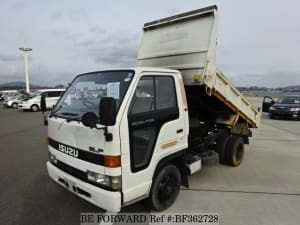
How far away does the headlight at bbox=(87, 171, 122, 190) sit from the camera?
2025mm

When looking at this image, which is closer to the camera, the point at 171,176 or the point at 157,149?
the point at 157,149

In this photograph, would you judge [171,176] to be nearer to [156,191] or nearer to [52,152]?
[156,191]

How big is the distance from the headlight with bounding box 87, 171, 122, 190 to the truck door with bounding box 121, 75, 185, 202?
73mm

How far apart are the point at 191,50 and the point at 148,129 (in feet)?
5.97

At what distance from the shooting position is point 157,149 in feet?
8.04

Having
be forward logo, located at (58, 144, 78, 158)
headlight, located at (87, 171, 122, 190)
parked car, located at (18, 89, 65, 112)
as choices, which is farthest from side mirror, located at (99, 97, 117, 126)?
parked car, located at (18, 89, 65, 112)

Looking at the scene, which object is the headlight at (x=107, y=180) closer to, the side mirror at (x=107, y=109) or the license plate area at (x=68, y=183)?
the license plate area at (x=68, y=183)

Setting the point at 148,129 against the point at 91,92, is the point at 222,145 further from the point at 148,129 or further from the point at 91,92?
the point at 91,92

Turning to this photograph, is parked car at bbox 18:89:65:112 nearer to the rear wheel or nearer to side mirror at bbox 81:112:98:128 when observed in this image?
the rear wheel

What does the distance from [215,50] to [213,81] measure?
0.58 m

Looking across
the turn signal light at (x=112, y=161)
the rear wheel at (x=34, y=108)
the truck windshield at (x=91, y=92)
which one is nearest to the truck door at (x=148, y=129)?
the turn signal light at (x=112, y=161)

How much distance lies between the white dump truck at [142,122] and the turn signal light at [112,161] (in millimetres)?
12

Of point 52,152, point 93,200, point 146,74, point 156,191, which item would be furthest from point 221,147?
point 52,152

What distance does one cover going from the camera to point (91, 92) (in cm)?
255
